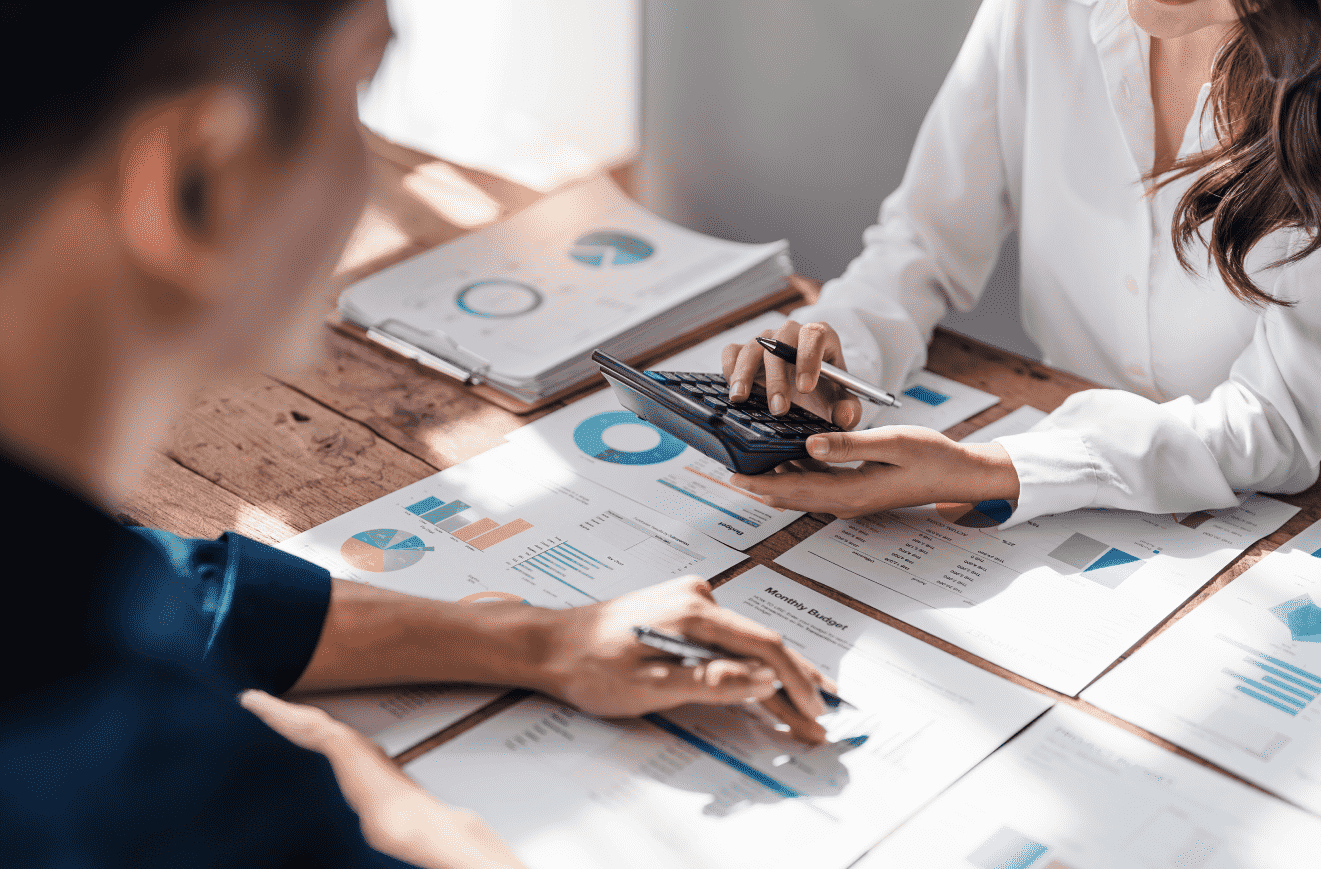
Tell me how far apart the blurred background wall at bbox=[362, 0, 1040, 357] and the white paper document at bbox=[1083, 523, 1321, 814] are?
3.63 ft

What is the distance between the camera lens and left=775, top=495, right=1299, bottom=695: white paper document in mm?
888

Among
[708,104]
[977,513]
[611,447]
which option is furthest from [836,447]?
[708,104]

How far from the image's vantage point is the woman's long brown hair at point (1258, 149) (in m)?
0.93

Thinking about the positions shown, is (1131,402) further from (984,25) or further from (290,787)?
(290,787)

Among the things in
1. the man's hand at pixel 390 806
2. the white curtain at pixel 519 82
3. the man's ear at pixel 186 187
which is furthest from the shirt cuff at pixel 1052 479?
the white curtain at pixel 519 82

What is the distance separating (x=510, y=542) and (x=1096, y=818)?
20.7 inches

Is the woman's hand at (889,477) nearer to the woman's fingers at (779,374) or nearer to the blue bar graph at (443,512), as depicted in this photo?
the woman's fingers at (779,374)

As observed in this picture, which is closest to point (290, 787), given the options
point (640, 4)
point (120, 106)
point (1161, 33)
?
point (120, 106)

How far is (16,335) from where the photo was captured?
43 cm

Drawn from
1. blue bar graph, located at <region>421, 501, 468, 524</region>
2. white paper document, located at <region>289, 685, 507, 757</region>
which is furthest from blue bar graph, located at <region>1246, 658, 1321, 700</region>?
blue bar graph, located at <region>421, 501, 468, 524</region>

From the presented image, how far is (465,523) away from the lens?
1034 mm

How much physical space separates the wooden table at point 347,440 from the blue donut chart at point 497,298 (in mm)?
125

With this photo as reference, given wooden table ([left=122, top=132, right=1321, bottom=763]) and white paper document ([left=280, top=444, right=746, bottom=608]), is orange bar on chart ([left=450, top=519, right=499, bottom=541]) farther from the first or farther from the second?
wooden table ([left=122, top=132, right=1321, bottom=763])

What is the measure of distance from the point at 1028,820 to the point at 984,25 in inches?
38.5
